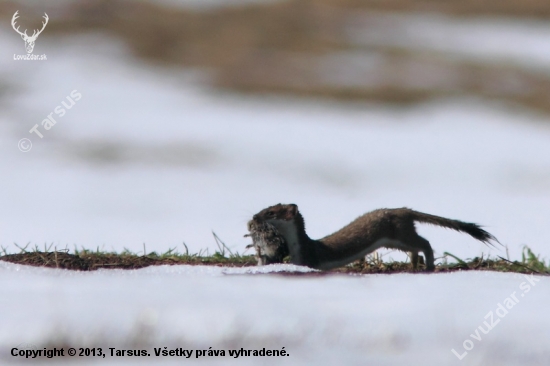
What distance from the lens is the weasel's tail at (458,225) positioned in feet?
18.6

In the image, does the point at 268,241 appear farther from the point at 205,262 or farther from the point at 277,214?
the point at 205,262

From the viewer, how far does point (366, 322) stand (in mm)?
3861

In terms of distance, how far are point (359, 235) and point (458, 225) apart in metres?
0.73

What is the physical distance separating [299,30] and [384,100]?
6492 millimetres

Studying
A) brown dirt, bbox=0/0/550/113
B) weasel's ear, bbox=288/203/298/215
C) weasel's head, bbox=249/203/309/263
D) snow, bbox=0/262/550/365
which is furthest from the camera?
brown dirt, bbox=0/0/550/113

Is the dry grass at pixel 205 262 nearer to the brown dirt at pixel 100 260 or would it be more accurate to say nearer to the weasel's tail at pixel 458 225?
the brown dirt at pixel 100 260

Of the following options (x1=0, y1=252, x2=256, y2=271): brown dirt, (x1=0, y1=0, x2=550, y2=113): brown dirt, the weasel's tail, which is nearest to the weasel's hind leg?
the weasel's tail

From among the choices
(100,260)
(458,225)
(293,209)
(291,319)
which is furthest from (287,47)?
(291,319)

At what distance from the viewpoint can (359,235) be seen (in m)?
5.55

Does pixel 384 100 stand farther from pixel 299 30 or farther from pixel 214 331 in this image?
pixel 214 331

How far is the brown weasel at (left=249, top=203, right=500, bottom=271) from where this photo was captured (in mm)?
5281

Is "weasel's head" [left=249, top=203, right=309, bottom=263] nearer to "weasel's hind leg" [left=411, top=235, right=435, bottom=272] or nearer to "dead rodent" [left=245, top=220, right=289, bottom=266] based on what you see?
"dead rodent" [left=245, top=220, right=289, bottom=266]

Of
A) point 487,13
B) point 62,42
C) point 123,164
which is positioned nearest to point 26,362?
point 123,164

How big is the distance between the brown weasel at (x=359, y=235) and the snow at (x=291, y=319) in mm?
906
